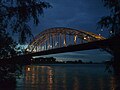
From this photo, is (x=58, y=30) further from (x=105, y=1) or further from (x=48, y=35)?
(x=105, y=1)

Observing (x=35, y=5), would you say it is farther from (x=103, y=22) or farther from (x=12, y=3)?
(x=103, y=22)

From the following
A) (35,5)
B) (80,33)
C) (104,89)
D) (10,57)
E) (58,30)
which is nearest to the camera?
(35,5)

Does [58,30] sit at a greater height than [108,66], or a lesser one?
greater

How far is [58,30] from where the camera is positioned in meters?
106

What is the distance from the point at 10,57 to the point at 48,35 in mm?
90894

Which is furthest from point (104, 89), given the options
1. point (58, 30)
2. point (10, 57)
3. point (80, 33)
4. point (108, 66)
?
point (58, 30)

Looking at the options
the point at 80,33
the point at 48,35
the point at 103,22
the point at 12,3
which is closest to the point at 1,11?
the point at 12,3

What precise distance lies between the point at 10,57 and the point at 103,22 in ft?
25.2

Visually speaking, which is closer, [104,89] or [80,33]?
[104,89]

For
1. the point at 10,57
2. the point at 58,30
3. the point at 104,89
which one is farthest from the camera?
the point at 58,30

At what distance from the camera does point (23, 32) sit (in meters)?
13.4

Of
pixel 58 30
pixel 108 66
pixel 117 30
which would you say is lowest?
pixel 108 66

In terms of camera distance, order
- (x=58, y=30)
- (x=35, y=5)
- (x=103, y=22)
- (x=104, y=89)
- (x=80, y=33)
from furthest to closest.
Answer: (x=58, y=30) < (x=80, y=33) < (x=104, y=89) < (x=35, y=5) < (x=103, y=22)

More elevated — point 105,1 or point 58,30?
point 58,30
